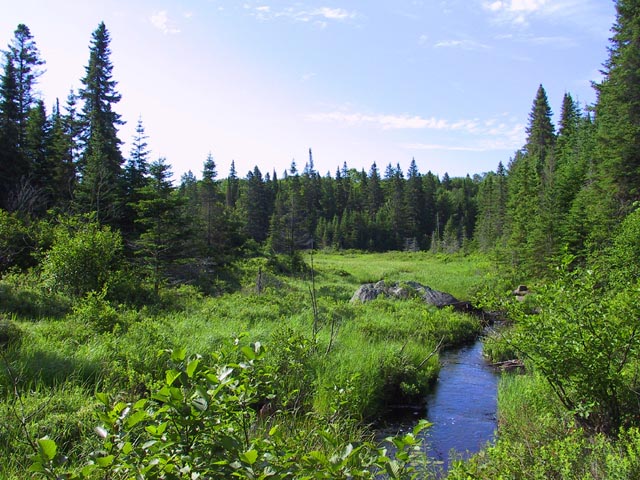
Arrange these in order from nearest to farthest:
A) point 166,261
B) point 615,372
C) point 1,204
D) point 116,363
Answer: point 615,372 < point 116,363 < point 166,261 < point 1,204

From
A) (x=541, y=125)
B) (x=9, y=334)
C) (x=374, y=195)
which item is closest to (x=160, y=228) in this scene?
(x=9, y=334)

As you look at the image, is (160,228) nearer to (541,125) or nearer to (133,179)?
(133,179)

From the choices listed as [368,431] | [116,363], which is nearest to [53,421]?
[116,363]

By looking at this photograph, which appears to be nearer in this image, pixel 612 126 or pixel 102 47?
pixel 612 126

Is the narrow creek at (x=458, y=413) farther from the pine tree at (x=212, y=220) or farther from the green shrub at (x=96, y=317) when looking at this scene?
the pine tree at (x=212, y=220)

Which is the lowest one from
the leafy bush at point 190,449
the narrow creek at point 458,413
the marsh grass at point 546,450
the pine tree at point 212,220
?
the narrow creek at point 458,413

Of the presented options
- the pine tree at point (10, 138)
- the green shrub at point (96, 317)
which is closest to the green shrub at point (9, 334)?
the green shrub at point (96, 317)

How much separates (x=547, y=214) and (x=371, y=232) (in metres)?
52.9

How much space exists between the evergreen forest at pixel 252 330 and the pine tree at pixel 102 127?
13cm

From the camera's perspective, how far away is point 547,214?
86.5ft

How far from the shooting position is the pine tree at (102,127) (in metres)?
23.7

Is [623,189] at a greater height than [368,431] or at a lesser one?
greater

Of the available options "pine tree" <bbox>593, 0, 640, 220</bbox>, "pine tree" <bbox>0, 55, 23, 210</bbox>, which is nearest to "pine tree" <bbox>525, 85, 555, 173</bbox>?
"pine tree" <bbox>593, 0, 640, 220</bbox>

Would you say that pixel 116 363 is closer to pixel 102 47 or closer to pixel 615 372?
pixel 615 372
